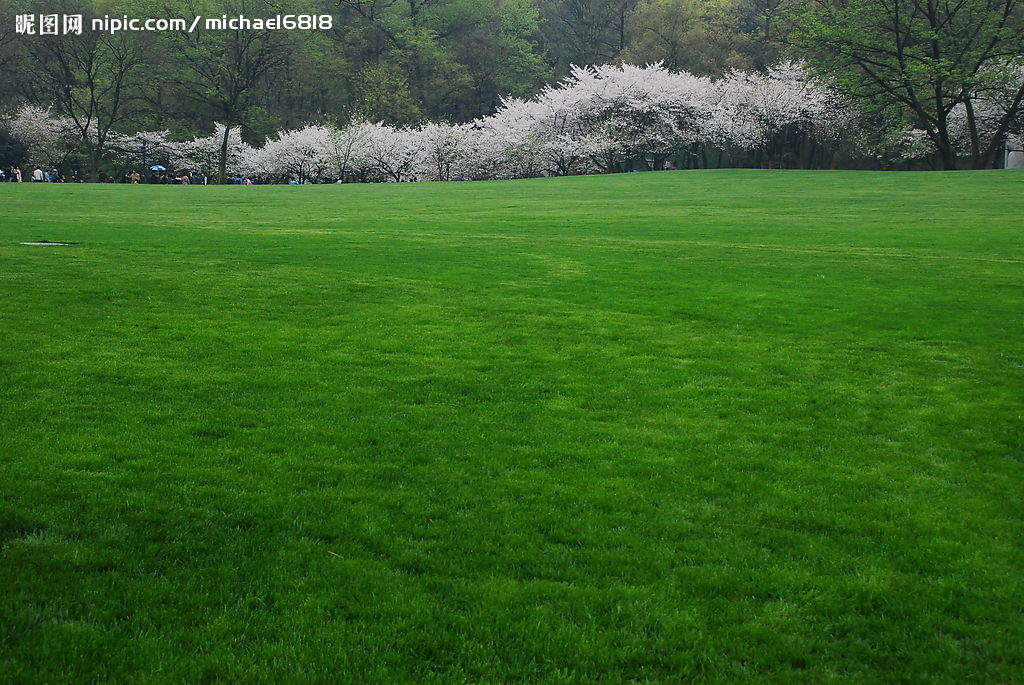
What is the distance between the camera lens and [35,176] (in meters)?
61.3

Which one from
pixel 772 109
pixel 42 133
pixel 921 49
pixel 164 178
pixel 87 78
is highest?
pixel 87 78

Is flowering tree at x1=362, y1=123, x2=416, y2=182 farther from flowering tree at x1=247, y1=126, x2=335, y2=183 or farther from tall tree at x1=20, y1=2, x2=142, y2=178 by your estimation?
tall tree at x1=20, y1=2, x2=142, y2=178

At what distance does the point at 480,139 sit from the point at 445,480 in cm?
6325

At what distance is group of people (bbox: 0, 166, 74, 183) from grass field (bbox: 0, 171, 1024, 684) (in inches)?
1973

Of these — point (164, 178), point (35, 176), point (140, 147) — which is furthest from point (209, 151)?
point (35, 176)

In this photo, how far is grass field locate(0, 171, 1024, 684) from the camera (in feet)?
14.1

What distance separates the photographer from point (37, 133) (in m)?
66.9

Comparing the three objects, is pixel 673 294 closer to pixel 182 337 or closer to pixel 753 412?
pixel 753 412

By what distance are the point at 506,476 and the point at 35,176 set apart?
6529cm

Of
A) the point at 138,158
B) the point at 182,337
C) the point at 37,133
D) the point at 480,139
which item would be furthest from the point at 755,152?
the point at 182,337

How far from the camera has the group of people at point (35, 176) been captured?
58612 millimetres

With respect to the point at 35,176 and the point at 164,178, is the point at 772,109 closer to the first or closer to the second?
the point at 164,178

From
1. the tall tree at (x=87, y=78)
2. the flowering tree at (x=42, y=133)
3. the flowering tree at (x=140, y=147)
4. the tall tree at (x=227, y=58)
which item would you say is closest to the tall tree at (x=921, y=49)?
the tall tree at (x=227, y=58)

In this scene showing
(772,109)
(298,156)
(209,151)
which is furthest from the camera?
(209,151)
